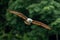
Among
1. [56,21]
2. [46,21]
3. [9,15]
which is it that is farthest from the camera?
[9,15]

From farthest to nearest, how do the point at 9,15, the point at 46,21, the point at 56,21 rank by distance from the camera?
the point at 9,15, the point at 46,21, the point at 56,21

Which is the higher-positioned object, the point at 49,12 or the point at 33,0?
the point at 33,0

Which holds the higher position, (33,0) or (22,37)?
(33,0)

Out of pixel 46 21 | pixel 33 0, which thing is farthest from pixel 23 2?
pixel 46 21

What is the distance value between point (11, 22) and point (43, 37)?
1.45 meters

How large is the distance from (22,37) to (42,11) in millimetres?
1992

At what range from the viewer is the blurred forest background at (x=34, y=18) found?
415 inches

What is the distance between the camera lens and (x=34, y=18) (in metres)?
11.5

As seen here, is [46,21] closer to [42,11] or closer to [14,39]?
[42,11]

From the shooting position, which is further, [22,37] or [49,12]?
[22,37]

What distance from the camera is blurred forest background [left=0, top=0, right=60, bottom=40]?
10.5 m

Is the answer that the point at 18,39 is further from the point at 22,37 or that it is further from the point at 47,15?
the point at 47,15

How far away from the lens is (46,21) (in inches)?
432

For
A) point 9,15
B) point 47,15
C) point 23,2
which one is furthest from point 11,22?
point 47,15
